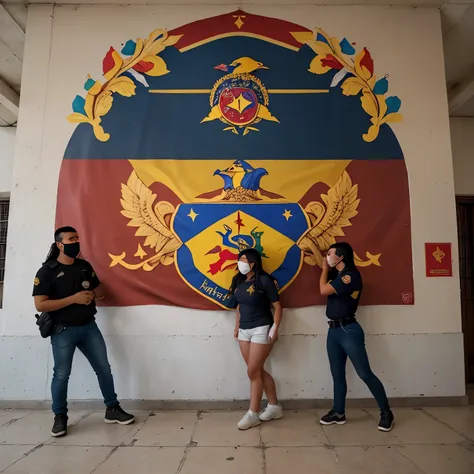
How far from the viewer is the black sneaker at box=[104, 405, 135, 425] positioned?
2828 millimetres

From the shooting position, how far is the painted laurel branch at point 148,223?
3285 millimetres

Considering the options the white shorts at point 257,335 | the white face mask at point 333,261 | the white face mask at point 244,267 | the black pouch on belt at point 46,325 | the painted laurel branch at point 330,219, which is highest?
the painted laurel branch at point 330,219

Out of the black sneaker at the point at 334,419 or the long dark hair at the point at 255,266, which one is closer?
the black sneaker at the point at 334,419

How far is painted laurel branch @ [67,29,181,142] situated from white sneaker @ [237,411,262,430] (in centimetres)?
279

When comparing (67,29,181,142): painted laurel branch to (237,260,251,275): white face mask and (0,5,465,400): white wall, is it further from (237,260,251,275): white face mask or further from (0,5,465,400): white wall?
(237,260,251,275): white face mask

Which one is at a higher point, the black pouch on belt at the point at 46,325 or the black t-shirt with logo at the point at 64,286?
the black t-shirt with logo at the point at 64,286

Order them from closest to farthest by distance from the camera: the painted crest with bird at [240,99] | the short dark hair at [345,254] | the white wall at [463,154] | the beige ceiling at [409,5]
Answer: the short dark hair at [345,254]
the painted crest with bird at [240,99]
the beige ceiling at [409,5]
the white wall at [463,154]

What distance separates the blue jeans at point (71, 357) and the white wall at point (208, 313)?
0.33 meters

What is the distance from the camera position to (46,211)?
335 centimetres

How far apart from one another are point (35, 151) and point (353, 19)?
11.2 feet

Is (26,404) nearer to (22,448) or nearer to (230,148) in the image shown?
(22,448)

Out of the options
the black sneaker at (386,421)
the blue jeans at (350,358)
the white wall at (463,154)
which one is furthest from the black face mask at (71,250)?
the white wall at (463,154)

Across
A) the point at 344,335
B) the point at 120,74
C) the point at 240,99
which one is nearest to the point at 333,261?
the point at 344,335

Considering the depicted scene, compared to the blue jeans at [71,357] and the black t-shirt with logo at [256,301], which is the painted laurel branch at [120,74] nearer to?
the blue jeans at [71,357]
